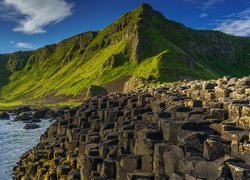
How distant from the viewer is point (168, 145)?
56.5 ft

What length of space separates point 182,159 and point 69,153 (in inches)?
569

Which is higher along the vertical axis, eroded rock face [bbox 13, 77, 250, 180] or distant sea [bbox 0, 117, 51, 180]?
eroded rock face [bbox 13, 77, 250, 180]

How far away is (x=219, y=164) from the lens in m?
13.1

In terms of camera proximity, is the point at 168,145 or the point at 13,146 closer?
the point at 168,145

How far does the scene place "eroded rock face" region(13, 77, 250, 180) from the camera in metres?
14.1

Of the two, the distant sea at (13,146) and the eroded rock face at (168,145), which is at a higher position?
the eroded rock face at (168,145)

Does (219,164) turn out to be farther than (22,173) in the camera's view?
No

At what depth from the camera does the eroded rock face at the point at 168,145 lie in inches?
556

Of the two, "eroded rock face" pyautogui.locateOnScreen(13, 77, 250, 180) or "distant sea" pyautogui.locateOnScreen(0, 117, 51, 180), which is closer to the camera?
"eroded rock face" pyautogui.locateOnScreen(13, 77, 250, 180)

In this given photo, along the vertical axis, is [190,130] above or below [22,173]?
above

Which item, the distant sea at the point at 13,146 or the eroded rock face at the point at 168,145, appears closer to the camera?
the eroded rock face at the point at 168,145

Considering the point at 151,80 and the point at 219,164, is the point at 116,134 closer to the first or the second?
the point at 219,164

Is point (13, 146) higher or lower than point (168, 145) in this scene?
lower

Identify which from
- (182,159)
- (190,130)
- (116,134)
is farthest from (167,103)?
(182,159)
